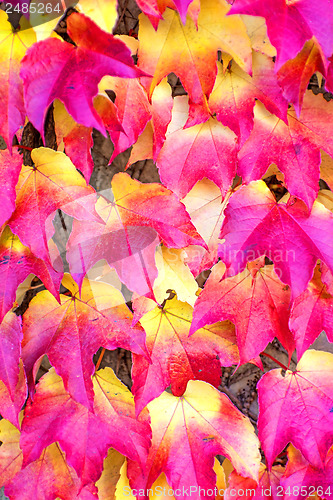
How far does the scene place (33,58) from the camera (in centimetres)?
60

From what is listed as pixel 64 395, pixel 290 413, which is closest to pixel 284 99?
pixel 290 413

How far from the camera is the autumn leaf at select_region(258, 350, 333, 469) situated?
2.60 ft

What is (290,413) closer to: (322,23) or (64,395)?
(64,395)

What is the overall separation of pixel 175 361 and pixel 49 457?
1.24 ft

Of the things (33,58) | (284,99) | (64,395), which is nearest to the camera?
(33,58)

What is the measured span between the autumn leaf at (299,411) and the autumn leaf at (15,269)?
477 mm

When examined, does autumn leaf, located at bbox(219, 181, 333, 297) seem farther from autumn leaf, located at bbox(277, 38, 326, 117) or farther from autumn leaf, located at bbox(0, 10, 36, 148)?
autumn leaf, located at bbox(0, 10, 36, 148)

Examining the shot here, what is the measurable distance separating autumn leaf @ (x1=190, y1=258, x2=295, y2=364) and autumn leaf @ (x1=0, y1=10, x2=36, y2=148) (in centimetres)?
45

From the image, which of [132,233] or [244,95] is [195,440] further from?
[244,95]

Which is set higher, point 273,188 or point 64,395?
point 273,188

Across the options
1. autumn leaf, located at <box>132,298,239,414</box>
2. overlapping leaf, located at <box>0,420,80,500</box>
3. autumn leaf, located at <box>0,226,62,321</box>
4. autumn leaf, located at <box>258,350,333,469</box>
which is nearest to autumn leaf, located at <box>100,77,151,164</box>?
autumn leaf, located at <box>0,226,62,321</box>

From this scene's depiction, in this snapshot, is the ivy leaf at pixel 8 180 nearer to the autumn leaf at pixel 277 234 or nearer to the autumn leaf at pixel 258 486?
the autumn leaf at pixel 277 234

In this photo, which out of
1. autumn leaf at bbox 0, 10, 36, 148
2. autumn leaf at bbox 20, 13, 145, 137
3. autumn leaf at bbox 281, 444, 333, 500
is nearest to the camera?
autumn leaf at bbox 20, 13, 145, 137

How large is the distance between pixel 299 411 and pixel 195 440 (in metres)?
0.23
